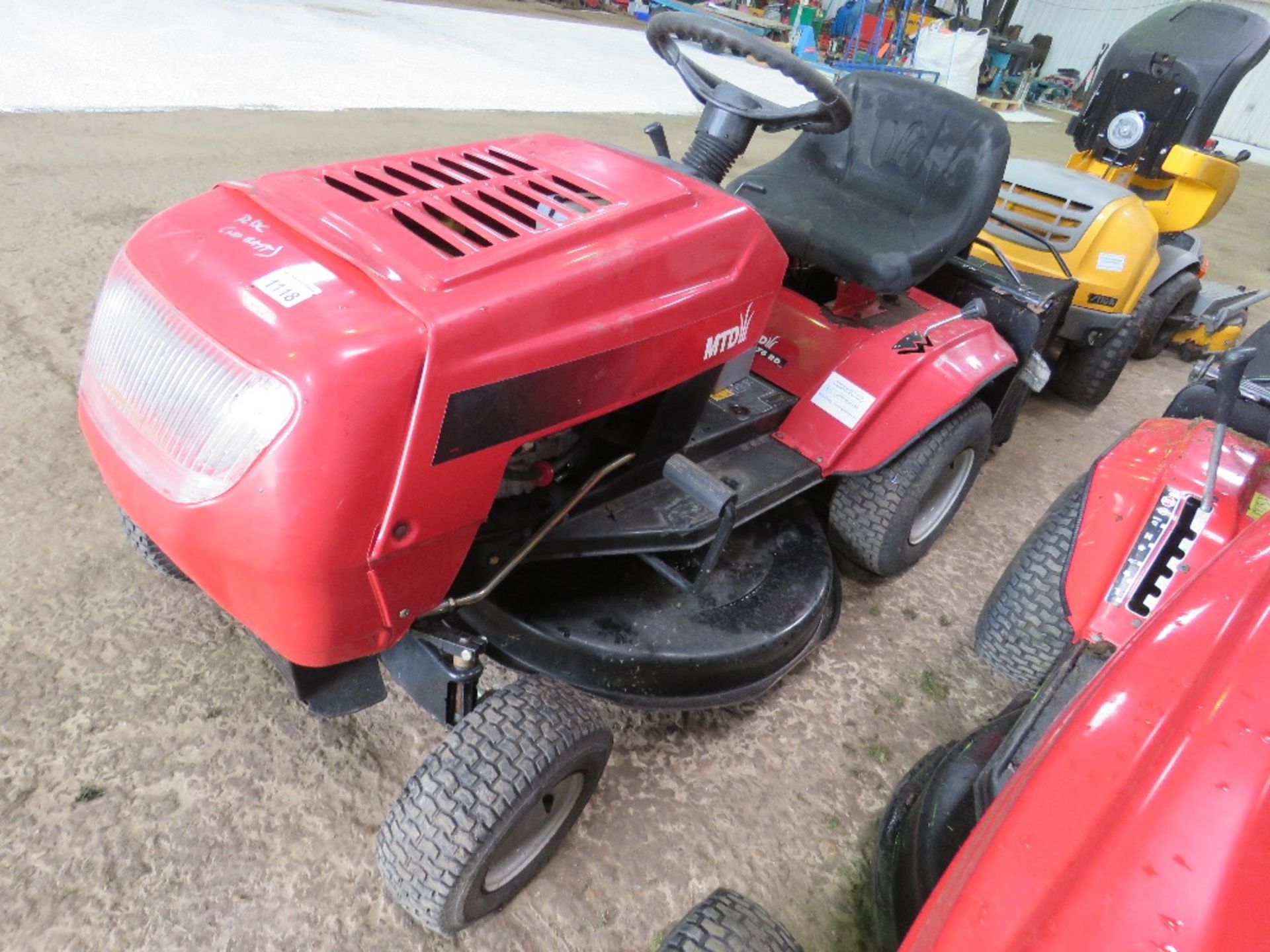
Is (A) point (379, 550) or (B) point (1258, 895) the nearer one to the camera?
(B) point (1258, 895)

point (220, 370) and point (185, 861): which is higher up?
point (220, 370)

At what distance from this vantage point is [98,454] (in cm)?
105

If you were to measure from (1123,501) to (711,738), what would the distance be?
811 millimetres

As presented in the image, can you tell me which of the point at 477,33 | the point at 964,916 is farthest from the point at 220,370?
the point at 477,33

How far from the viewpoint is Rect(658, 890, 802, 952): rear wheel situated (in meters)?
0.94

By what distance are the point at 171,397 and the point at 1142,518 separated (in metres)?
1.43

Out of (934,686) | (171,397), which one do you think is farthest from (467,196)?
(934,686)

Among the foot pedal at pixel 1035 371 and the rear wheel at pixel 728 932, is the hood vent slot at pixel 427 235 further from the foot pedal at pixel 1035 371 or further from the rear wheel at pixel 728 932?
the foot pedal at pixel 1035 371

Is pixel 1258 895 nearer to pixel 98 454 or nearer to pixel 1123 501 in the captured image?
pixel 1123 501

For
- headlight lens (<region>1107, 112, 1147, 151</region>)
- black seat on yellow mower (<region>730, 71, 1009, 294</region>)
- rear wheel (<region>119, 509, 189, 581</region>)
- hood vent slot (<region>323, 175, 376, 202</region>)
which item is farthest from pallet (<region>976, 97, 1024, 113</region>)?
rear wheel (<region>119, 509, 189, 581</region>)

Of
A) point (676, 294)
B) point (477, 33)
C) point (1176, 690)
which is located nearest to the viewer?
point (1176, 690)

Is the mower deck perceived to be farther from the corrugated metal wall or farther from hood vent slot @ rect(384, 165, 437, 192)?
the corrugated metal wall

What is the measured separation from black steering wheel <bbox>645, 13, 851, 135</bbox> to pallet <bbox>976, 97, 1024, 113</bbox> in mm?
8354

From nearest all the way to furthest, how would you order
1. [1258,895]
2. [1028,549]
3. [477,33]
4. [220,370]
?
[1258,895], [220,370], [1028,549], [477,33]
